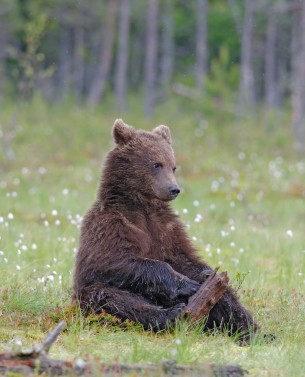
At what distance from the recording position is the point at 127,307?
21.0ft

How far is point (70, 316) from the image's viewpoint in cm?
652

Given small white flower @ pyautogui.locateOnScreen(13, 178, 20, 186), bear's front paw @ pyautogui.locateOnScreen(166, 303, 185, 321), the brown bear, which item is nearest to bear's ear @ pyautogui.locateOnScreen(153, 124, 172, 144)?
Result: the brown bear

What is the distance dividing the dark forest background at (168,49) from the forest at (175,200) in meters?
0.17

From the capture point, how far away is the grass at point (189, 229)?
6.02 m

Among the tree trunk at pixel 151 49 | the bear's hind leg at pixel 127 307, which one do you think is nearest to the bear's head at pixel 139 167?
the bear's hind leg at pixel 127 307

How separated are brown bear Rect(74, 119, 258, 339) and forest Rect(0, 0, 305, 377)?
171 millimetres

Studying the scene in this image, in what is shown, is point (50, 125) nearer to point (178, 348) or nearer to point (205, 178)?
point (205, 178)

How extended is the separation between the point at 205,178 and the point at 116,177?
13678mm

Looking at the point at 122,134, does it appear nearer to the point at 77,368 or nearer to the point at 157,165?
the point at 157,165

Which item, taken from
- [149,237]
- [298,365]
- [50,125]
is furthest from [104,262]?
[50,125]

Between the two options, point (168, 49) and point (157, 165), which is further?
point (168, 49)

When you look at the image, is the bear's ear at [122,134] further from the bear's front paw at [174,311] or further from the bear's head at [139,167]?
the bear's front paw at [174,311]

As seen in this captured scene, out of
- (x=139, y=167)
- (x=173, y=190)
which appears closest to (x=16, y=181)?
(x=139, y=167)

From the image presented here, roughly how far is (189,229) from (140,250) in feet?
14.0
